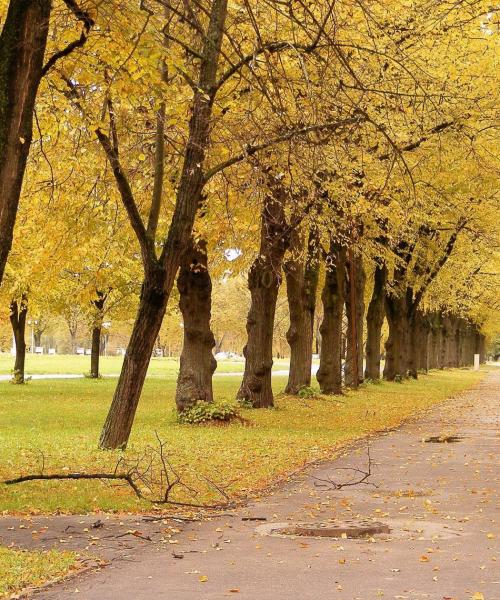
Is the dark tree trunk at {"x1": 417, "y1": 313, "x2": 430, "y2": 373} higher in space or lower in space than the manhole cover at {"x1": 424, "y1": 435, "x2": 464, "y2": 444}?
higher

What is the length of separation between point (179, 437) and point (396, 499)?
304 inches

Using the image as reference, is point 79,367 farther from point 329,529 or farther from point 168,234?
point 329,529

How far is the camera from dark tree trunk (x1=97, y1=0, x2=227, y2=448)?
52.3 ft

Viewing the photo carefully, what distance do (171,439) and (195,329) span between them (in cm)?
499

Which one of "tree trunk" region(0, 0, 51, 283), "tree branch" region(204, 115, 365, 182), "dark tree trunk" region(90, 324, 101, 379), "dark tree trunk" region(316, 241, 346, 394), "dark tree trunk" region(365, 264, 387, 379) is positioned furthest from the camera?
"dark tree trunk" region(90, 324, 101, 379)

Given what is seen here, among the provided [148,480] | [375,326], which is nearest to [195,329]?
[148,480]

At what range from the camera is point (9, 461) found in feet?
50.9

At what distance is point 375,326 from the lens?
4703 centimetres

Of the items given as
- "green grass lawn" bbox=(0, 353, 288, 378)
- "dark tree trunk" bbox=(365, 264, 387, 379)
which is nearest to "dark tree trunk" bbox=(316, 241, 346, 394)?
"dark tree trunk" bbox=(365, 264, 387, 379)

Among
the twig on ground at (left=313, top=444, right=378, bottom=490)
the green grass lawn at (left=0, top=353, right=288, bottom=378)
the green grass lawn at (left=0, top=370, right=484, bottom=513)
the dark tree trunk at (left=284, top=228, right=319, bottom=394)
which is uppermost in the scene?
the dark tree trunk at (left=284, top=228, right=319, bottom=394)

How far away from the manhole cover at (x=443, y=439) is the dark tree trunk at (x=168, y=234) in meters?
6.79

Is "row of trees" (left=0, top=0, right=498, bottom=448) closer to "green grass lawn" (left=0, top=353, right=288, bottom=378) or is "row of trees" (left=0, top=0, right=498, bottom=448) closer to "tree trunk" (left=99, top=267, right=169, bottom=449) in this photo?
"tree trunk" (left=99, top=267, right=169, bottom=449)

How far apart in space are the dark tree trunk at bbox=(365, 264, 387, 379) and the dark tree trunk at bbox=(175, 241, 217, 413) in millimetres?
22459

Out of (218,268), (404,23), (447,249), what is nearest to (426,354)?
(447,249)
